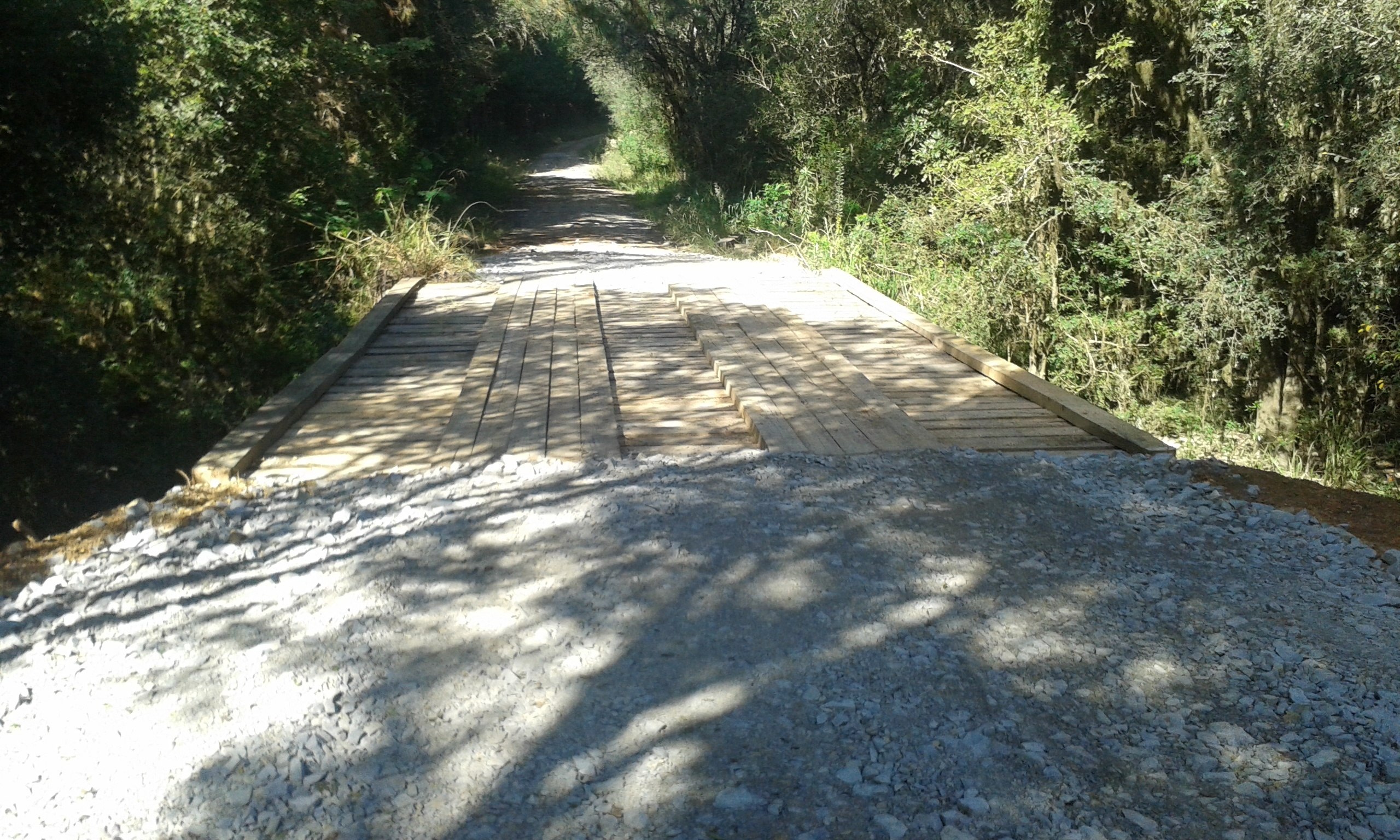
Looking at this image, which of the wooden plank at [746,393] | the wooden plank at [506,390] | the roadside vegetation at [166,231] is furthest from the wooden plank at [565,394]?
the roadside vegetation at [166,231]

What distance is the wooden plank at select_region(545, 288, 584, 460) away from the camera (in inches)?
200

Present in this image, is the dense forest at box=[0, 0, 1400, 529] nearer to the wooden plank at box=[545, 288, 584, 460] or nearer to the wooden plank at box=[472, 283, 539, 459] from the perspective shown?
the wooden plank at box=[472, 283, 539, 459]

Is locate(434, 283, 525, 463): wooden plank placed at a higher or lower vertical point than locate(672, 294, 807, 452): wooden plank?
higher

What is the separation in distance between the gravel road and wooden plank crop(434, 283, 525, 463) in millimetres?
727

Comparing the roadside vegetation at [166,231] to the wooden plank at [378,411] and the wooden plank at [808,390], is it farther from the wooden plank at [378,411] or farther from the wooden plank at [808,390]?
the wooden plank at [378,411]

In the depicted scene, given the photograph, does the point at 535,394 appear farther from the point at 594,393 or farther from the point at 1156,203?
the point at 1156,203

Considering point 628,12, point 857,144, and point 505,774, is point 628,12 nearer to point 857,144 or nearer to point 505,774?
point 857,144

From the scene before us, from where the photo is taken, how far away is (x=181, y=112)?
10.5 metres

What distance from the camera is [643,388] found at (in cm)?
641

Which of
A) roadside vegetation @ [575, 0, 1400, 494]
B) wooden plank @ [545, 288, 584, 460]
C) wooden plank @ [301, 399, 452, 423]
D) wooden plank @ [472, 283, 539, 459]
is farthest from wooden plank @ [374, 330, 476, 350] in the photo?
roadside vegetation @ [575, 0, 1400, 494]

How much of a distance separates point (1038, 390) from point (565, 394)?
2.63m

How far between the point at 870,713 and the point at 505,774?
3.17ft

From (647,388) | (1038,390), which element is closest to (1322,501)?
(1038,390)

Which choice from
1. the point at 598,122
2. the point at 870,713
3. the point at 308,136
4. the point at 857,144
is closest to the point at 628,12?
the point at 857,144
